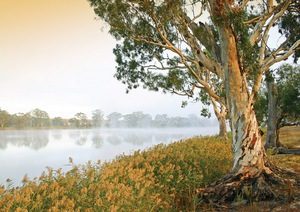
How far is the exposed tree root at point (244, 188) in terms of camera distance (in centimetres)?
419

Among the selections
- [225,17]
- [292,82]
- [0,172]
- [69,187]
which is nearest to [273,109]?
[292,82]

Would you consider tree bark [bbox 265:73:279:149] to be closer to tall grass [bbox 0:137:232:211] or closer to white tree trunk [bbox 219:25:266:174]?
white tree trunk [bbox 219:25:266:174]

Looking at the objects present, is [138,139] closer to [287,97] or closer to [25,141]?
[25,141]

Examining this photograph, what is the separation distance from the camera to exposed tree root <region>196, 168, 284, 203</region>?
13.8 feet

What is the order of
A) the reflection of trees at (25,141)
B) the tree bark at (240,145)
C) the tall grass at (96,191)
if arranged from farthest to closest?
the reflection of trees at (25,141)
the tree bark at (240,145)
the tall grass at (96,191)

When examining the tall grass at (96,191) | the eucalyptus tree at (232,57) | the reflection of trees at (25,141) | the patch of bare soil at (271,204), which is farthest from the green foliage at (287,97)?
the reflection of trees at (25,141)

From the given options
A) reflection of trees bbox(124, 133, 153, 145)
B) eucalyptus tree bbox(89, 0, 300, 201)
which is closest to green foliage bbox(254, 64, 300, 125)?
eucalyptus tree bbox(89, 0, 300, 201)

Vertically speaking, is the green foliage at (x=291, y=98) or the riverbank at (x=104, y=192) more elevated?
the green foliage at (x=291, y=98)

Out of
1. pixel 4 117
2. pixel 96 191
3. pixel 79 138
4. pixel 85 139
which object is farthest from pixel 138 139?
pixel 4 117

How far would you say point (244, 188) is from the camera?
4.31 meters

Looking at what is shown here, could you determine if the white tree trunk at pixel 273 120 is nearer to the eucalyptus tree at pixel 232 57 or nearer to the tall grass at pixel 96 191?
the eucalyptus tree at pixel 232 57

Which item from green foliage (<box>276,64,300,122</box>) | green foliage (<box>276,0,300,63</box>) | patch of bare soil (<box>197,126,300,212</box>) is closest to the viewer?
patch of bare soil (<box>197,126,300,212</box>)

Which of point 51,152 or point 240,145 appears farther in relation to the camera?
point 51,152

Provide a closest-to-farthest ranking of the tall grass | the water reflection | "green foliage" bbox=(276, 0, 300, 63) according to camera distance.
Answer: the tall grass
"green foliage" bbox=(276, 0, 300, 63)
the water reflection
